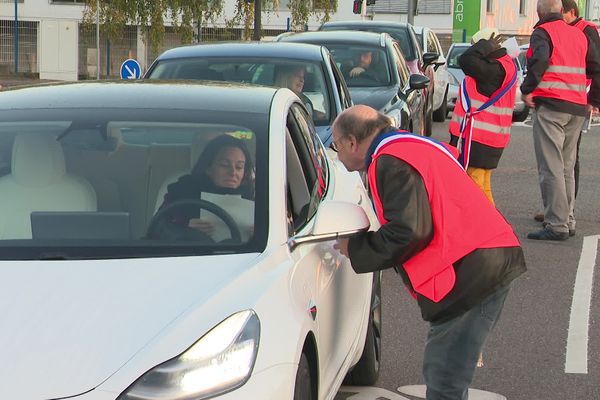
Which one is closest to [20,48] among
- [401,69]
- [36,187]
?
[401,69]

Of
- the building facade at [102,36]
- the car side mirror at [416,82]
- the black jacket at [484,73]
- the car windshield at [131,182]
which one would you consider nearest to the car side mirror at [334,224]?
the car windshield at [131,182]

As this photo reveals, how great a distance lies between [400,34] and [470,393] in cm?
1400

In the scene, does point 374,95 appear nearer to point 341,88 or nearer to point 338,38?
point 338,38

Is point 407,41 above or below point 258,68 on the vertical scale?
below

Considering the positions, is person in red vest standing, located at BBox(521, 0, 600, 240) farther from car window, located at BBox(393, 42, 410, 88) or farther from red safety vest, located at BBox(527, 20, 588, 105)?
car window, located at BBox(393, 42, 410, 88)

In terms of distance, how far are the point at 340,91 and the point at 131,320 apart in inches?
265

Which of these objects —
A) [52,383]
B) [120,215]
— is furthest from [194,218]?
[52,383]

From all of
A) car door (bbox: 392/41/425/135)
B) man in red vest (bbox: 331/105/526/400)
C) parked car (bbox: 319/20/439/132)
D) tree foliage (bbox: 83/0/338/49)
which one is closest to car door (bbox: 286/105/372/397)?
man in red vest (bbox: 331/105/526/400)

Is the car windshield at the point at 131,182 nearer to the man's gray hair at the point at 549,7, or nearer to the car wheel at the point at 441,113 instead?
the man's gray hair at the point at 549,7

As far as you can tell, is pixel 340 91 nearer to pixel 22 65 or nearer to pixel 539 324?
pixel 539 324

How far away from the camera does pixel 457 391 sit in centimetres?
468

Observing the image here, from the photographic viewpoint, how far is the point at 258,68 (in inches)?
399

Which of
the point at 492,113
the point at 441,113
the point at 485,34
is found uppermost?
the point at 485,34

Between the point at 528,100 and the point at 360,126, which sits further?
the point at 528,100
